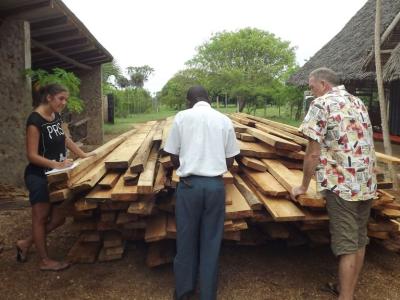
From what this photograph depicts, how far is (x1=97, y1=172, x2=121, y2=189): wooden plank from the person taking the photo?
11.5 feet

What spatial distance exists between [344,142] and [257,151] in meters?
1.17

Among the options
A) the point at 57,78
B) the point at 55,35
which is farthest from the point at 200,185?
the point at 55,35

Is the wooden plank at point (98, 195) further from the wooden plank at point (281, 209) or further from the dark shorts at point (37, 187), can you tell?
the wooden plank at point (281, 209)

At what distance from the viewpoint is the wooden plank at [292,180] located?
127 inches

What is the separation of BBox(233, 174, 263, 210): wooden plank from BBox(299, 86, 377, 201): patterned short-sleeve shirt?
646mm

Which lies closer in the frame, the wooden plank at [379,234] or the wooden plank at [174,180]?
the wooden plank at [174,180]

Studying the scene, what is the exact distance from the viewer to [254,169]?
154 inches

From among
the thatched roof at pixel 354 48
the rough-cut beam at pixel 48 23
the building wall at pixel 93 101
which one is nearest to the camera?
the rough-cut beam at pixel 48 23

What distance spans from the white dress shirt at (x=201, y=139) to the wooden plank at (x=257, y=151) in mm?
1018

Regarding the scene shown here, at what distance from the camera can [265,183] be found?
11.8 feet

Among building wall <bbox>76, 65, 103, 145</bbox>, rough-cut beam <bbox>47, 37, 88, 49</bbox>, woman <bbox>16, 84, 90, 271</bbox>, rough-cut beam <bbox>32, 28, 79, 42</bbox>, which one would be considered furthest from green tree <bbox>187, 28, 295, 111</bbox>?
woman <bbox>16, 84, 90, 271</bbox>

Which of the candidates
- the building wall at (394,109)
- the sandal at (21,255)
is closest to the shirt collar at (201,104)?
the sandal at (21,255)

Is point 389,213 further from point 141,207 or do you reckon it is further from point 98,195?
point 98,195

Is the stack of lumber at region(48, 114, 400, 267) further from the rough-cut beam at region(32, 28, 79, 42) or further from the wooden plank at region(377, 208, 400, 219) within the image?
the rough-cut beam at region(32, 28, 79, 42)
